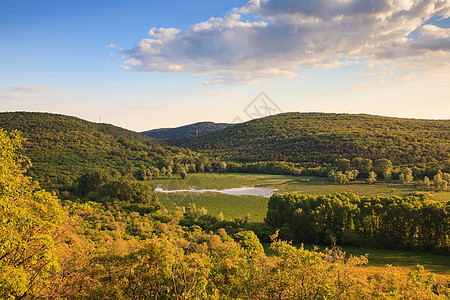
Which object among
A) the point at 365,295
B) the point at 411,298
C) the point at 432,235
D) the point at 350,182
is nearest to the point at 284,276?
the point at 365,295

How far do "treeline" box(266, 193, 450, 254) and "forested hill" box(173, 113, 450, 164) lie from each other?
60.4 m

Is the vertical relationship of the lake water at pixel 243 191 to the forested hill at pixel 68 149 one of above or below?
below

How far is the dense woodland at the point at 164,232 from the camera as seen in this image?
9.27 metres

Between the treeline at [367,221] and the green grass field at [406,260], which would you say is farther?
the treeline at [367,221]

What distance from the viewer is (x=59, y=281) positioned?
11242mm

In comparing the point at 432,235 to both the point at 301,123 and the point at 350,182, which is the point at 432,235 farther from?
the point at 301,123

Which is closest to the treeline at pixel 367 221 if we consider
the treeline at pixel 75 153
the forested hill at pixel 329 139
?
the treeline at pixel 75 153

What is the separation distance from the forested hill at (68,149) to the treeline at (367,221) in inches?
1888

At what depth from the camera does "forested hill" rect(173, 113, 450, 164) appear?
303ft

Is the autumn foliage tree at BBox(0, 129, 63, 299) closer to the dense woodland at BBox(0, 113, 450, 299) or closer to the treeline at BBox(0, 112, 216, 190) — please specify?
the dense woodland at BBox(0, 113, 450, 299)

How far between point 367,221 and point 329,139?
81.8m

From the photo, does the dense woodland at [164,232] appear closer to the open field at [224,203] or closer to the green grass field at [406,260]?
the green grass field at [406,260]

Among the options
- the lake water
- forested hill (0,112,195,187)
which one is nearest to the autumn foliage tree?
forested hill (0,112,195,187)

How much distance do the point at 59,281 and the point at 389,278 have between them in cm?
1304
